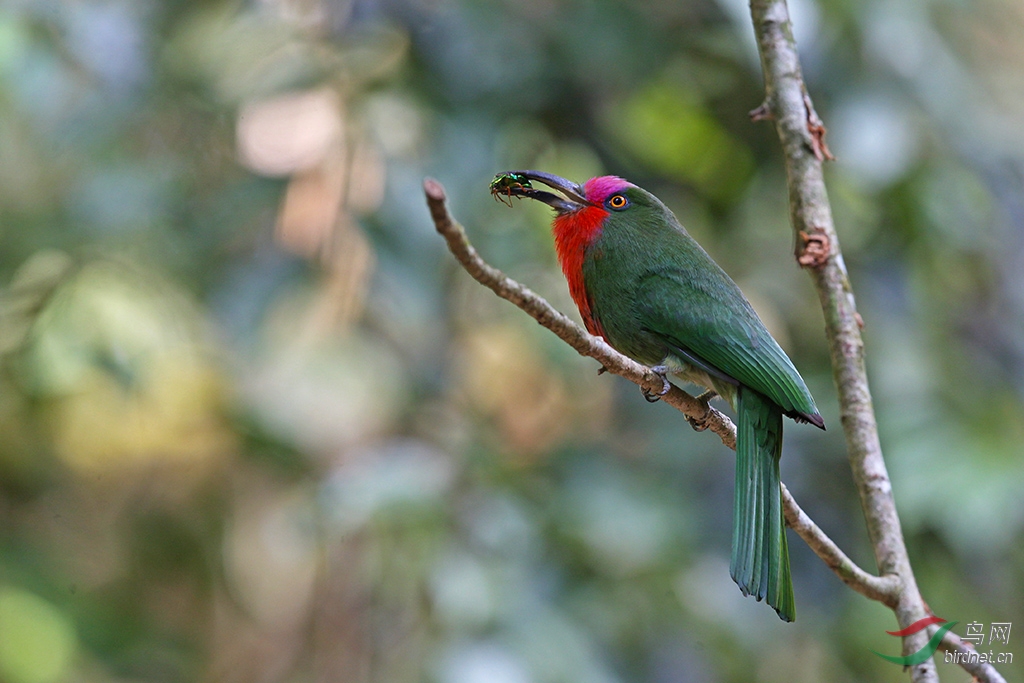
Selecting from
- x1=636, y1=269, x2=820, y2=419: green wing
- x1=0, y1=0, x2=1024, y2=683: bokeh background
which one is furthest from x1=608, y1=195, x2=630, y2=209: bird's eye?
x1=0, y1=0, x2=1024, y2=683: bokeh background

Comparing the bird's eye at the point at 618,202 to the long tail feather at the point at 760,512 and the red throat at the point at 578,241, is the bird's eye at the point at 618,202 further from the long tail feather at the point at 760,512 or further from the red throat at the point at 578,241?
the long tail feather at the point at 760,512

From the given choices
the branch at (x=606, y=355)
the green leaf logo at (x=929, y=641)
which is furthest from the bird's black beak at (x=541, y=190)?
the green leaf logo at (x=929, y=641)

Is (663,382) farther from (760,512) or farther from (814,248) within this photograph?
(814,248)

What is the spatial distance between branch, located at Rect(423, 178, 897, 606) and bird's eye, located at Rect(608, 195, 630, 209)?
327 millimetres

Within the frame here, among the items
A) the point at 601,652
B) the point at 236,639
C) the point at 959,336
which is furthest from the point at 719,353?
the point at 236,639

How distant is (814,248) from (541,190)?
490 mm

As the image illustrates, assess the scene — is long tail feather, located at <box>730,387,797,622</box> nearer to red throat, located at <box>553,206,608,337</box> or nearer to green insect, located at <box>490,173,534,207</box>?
red throat, located at <box>553,206,608,337</box>

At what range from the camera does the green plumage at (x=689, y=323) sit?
61.6 inches

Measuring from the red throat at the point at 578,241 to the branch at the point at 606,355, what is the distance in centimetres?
25

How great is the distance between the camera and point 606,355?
4.19ft

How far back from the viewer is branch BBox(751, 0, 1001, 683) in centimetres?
156

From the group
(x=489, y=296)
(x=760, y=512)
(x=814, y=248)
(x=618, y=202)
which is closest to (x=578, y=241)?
(x=618, y=202)

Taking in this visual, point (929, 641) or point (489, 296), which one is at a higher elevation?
point (929, 641)

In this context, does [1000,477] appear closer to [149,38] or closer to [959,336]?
[959,336]
